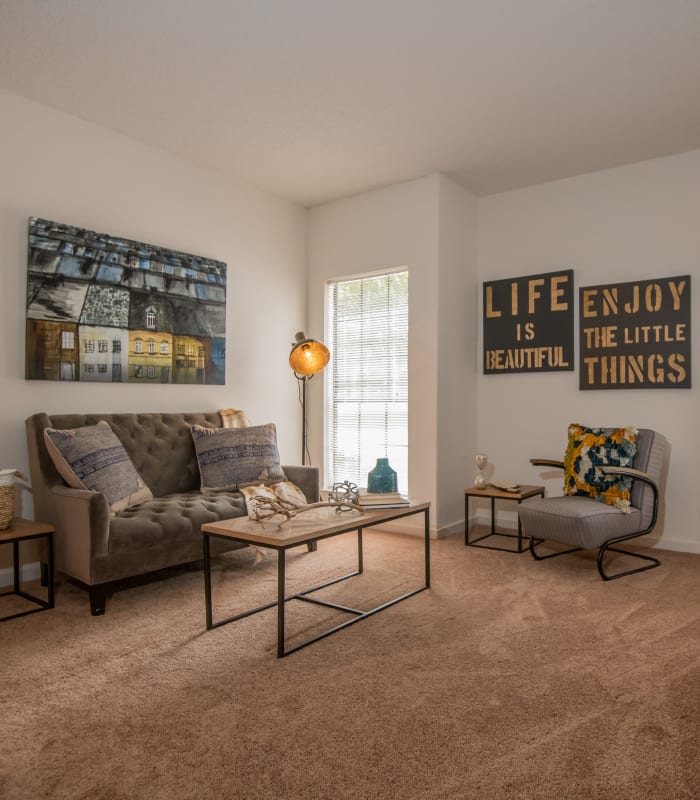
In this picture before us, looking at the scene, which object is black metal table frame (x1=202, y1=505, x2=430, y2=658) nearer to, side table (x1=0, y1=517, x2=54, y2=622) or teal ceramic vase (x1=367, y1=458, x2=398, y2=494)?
teal ceramic vase (x1=367, y1=458, x2=398, y2=494)

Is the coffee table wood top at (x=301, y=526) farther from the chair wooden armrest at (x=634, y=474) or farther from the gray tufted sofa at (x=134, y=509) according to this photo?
the chair wooden armrest at (x=634, y=474)

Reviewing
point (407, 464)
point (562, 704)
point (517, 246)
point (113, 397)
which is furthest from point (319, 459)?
point (562, 704)

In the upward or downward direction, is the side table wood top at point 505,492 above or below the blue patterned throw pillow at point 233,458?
below

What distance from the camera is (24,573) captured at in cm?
354

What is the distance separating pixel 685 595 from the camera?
3.28 metres

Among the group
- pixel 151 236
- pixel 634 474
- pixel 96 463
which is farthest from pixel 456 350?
pixel 96 463

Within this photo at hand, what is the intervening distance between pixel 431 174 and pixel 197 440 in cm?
275

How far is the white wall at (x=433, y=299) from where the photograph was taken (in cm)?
480

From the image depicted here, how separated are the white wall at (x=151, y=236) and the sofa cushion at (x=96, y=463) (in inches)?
18.7

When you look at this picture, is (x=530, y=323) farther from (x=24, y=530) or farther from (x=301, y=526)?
(x=24, y=530)

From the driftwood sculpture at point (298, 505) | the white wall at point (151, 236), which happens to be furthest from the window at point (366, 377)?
the driftwood sculpture at point (298, 505)

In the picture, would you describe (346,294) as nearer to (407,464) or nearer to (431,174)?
(431,174)

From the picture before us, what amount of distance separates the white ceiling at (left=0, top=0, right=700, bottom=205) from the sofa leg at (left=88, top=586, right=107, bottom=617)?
2.74 m

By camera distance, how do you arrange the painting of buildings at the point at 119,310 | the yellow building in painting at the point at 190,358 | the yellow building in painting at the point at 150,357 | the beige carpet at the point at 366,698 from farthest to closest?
the yellow building in painting at the point at 190,358 → the yellow building in painting at the point at 150,357 → the painting of buildings at the point at 119,310 → the beige carpet at the point at 366,698
